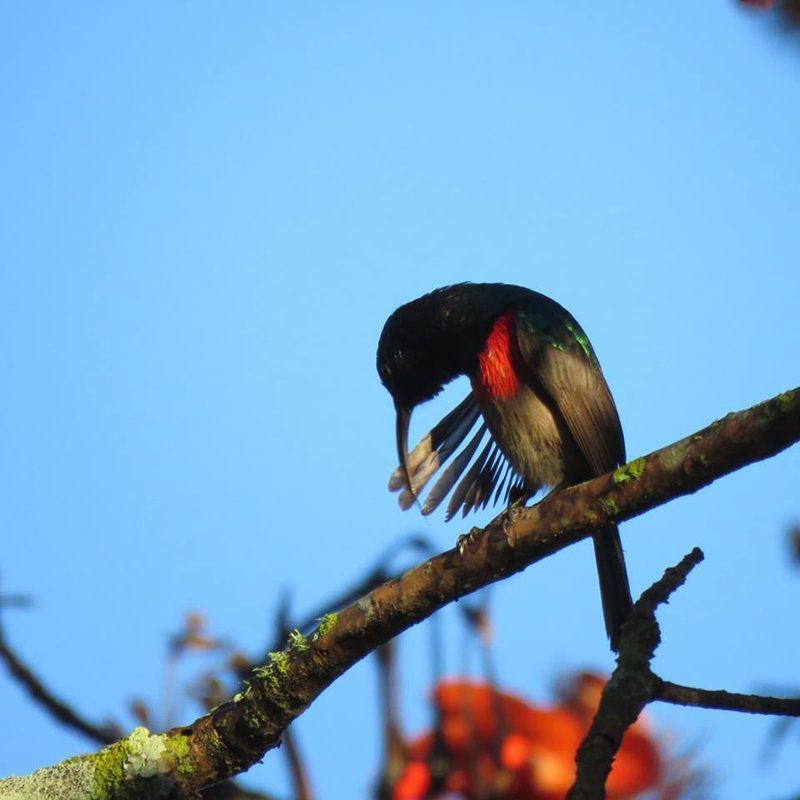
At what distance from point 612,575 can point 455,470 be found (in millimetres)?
1035

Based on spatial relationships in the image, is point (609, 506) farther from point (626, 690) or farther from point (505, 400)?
point (505, 400)

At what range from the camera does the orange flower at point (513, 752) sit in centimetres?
321

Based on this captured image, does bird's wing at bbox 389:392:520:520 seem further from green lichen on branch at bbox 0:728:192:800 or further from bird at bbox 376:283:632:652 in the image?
green lichen on branch at bbox 0:728:192:800

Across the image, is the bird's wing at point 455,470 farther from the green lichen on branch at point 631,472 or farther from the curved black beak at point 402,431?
the green lichen on branch at point 631,472

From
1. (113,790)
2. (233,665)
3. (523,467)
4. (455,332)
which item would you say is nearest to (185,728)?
(113,790)

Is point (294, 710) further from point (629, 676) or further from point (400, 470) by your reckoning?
point (400, 470)

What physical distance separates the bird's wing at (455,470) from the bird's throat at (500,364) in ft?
1.26

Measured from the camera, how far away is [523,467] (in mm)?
5996

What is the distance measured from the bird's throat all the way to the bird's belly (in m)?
0.05

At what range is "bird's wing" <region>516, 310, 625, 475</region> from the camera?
19.0 feet

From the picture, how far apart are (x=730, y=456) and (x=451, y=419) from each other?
3.36 metres

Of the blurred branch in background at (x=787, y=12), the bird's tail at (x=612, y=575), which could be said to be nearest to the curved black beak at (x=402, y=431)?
the bird's tail at (x=612, y=575)

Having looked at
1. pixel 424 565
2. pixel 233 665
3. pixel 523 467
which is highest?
pixel 523 467

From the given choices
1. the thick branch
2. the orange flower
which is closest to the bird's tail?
the thick branch
